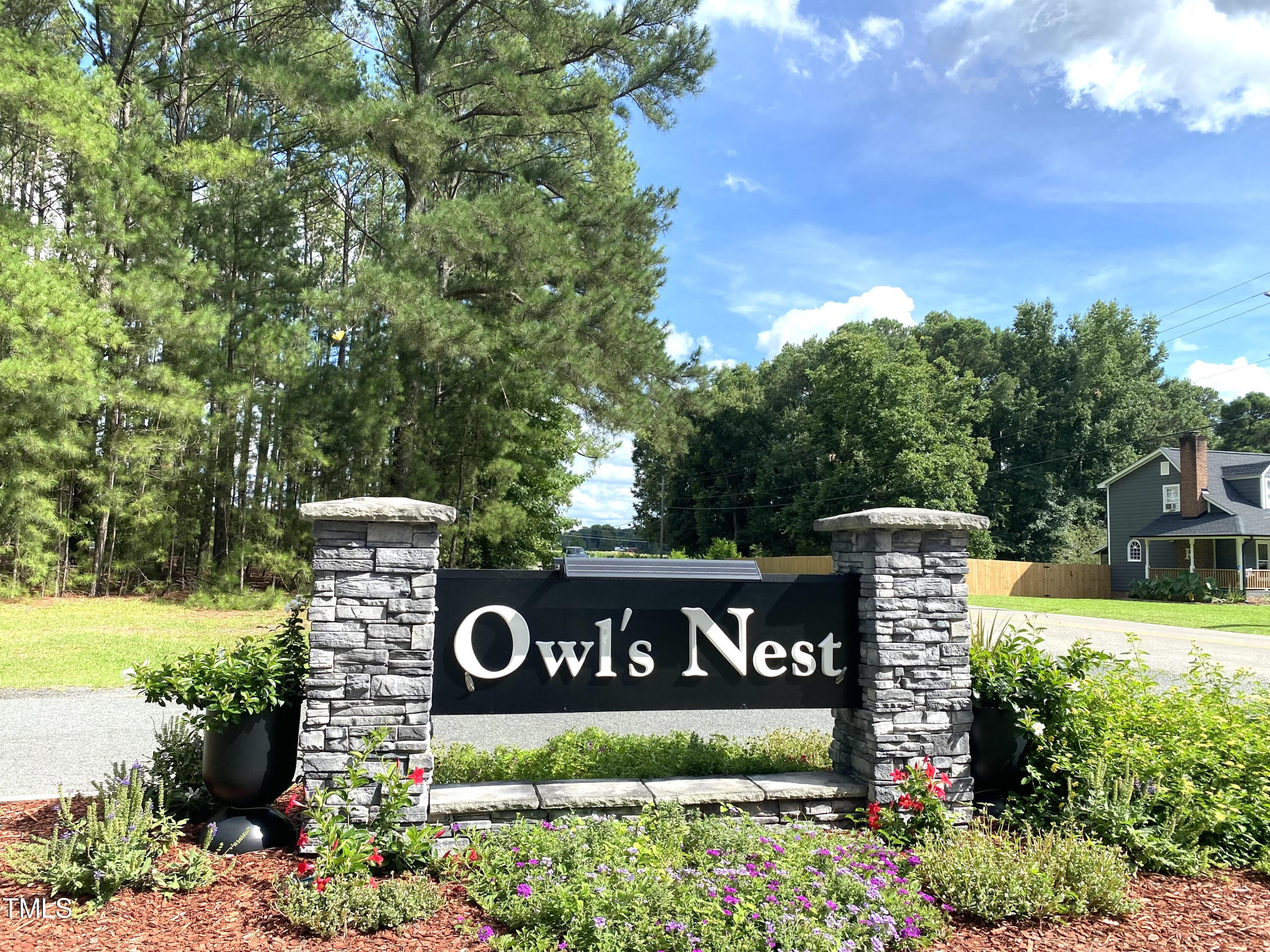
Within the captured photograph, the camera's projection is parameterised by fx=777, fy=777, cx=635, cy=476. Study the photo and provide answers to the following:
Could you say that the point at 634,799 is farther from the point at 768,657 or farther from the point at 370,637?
the point at 370,637

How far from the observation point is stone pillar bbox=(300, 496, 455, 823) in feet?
11.4

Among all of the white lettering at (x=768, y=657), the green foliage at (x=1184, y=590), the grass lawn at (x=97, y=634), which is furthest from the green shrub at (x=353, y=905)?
the green foliage at (x=1184, y=590)

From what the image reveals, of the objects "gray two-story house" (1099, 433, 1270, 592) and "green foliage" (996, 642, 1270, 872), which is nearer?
"green foliage" (996, 642, 1270, 872)

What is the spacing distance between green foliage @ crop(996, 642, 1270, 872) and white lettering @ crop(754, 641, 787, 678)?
3.61ft

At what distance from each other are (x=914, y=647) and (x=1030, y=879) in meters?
1.16

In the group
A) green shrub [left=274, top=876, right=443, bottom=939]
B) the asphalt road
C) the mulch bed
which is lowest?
the asphalt road

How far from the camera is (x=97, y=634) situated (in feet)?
35.2

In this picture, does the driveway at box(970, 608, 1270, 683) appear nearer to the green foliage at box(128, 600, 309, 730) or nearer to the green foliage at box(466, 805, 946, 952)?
the green foliage at box(466, 805, 946, 952)

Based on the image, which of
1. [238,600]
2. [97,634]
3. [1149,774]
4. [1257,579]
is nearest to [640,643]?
[1149,774]

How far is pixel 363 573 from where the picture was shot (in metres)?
3.56

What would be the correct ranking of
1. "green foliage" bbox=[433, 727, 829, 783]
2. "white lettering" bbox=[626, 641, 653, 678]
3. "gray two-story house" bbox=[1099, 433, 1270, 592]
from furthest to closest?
"gray two-story house" bbox=[1099, 433, 1270, 592], "green foliage" bbox=[433, 727, 829, 783], "white lettering" bbox=[626, 641, 653, 678]

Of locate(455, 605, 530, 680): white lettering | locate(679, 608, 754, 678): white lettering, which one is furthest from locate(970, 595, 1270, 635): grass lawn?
locate(455, 605, 530, 680): white lettering

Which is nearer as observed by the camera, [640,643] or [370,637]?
[370,637]

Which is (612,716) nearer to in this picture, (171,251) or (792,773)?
(792,773)
